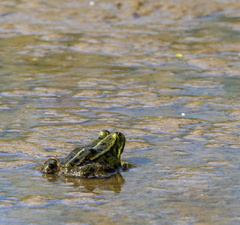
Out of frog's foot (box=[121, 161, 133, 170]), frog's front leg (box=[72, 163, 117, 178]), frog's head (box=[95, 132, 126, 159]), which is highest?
frog's head (box=[95, 132, 126, 159])

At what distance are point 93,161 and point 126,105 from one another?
2.92m

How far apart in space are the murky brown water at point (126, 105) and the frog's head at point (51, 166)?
0.10 metres

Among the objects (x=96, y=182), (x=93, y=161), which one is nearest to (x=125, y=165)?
(x=93, y=161)

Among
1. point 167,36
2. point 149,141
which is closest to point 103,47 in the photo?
point 167,36

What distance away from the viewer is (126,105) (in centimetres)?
929

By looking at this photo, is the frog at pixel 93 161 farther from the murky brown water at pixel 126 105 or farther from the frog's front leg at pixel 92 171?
the murky brown water at pixel 126 105

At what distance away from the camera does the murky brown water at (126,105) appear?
562 cm

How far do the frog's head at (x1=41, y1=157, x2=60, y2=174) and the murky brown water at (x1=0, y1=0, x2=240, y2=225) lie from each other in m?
0.10

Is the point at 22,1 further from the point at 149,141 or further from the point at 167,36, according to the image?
the point at 149,141

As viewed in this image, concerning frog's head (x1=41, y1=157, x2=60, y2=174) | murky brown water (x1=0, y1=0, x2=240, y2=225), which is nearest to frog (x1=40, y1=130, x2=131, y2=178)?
frog's head (x1=41, y1=157, x2=60, y2=174)

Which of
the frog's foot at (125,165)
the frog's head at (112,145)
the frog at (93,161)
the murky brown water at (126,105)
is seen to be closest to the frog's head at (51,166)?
the frog at (93,161)

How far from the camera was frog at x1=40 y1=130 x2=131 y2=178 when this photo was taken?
6363 millimetres

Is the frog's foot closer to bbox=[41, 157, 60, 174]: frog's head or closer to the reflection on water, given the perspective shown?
the reflection on water

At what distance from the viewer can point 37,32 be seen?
14.7 m
